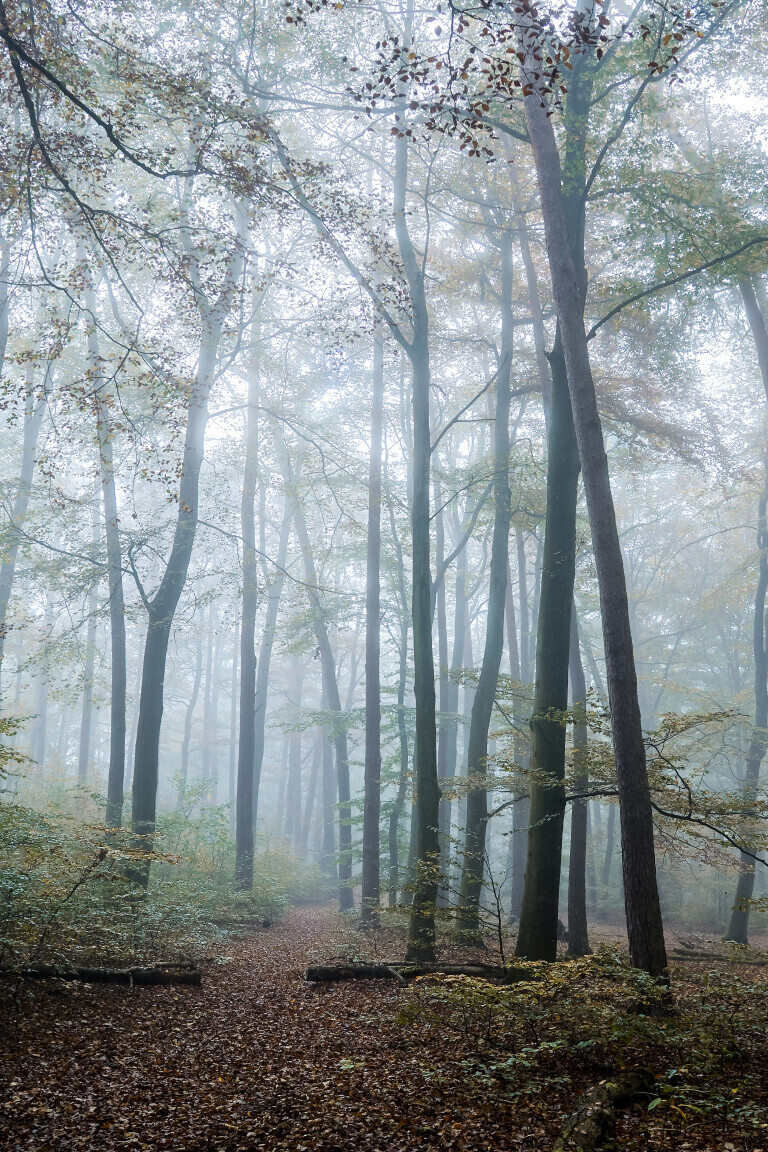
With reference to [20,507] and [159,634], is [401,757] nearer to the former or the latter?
[159,634]

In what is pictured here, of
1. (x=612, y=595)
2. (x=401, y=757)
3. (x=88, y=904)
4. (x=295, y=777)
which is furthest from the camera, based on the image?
(x=295, y=777)

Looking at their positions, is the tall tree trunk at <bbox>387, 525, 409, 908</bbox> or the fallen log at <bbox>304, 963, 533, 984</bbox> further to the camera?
the tall tree trunk at <bbox>387, 525, 409, 908</bbox>

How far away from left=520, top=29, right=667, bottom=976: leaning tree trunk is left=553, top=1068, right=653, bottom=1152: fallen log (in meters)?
1.56

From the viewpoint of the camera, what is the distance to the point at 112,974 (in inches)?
275

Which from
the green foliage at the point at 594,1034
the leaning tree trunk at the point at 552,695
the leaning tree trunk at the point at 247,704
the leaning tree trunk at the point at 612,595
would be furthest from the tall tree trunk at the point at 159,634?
the green foliage at the point at 594,1034

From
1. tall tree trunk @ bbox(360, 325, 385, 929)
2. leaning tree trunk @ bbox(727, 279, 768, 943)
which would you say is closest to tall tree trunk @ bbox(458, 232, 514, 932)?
tall tree trunk @ bbox(360, 325, 385, 929)

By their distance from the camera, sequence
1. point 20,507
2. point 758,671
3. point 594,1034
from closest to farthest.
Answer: point 594,1034, point 758,671, point 20,507

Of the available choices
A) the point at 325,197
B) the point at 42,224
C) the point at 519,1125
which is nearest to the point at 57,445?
the point at 42,224

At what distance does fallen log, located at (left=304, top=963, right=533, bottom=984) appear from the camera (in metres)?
7.82

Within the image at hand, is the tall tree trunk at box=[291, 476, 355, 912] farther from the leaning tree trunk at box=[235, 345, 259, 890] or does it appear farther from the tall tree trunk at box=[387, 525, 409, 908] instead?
the leaning tree trunk at box=[235, 345, 259, 890]

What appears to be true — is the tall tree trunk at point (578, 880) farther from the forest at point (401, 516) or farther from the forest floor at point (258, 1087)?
the forest floor at point (258, 1087)

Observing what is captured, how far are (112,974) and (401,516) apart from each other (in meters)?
14.0

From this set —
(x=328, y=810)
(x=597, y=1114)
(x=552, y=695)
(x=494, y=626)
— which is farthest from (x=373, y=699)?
(x=328, y=810)

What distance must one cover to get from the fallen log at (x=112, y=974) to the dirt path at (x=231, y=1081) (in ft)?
0.51
